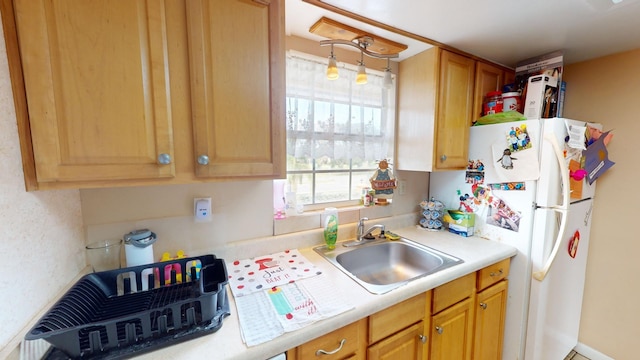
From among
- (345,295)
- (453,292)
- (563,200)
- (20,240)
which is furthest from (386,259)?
(20,240)

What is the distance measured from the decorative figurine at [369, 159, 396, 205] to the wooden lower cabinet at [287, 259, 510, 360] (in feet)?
2.16

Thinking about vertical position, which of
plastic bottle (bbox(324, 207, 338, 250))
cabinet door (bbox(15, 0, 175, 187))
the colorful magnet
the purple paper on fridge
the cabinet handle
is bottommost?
the cabinet handle

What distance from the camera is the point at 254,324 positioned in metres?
0.77

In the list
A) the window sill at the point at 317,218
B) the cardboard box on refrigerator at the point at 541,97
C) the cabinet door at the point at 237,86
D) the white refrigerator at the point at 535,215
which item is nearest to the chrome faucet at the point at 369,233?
the window sill at the point at 317,218

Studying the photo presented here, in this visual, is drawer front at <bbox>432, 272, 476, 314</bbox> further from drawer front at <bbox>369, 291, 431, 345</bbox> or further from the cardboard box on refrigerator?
the cardboard box on refrigerator

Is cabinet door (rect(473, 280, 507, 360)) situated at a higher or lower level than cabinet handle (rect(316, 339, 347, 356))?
lower

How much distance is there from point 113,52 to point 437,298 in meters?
1.56

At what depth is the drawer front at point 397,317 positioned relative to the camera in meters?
0.94

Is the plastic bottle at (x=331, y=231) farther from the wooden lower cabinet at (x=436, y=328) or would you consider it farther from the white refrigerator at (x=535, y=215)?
the white refrigerator at (x=535, y=215)

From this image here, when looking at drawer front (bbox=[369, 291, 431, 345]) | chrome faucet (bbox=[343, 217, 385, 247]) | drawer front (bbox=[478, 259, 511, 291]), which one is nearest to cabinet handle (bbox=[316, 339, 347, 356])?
drawer front (bbox=[369, 291, 431, 345])

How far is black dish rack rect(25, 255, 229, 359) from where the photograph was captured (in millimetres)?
629

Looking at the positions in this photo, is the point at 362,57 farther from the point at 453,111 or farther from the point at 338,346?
the point at 338,346

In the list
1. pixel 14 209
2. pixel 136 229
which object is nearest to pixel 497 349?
pixel 136 229

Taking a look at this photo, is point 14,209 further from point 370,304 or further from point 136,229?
point 370,304
